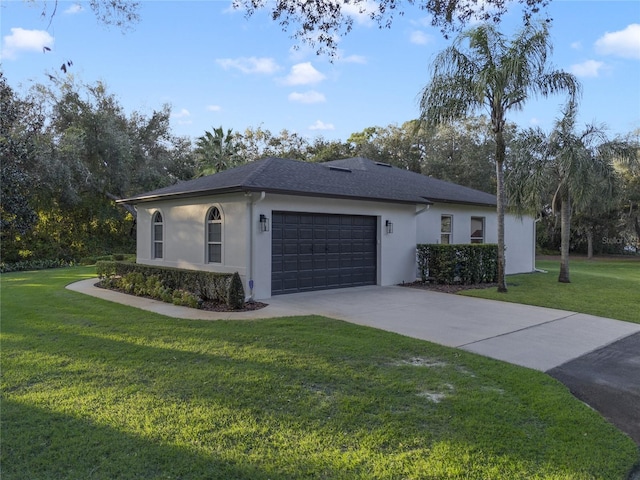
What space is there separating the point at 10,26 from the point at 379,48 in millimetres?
Answer: 6073

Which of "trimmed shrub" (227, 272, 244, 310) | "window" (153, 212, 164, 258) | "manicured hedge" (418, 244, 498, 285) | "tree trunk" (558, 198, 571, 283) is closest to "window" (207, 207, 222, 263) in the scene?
"trimmed shrub" (227, 272, 244, 310)

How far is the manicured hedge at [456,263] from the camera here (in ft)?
44.0

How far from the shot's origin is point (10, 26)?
566cm

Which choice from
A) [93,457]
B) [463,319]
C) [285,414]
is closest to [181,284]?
[463,319]

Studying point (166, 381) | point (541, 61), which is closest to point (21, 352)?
point (166, 381)

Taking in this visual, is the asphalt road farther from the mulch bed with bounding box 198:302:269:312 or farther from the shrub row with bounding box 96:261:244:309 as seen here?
the shrub row with bounding box 96:261:244:309

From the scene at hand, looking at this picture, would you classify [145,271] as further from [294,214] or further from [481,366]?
A: [481,366]

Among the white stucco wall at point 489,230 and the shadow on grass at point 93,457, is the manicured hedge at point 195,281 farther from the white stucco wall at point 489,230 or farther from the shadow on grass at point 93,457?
the white stucco wall at point 489,230

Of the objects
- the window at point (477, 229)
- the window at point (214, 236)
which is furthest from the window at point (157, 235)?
the window at point (477, 229)

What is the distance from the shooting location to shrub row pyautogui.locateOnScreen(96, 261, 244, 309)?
908 centimetres

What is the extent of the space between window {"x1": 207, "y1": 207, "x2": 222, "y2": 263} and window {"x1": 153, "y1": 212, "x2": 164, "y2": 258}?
128 inches

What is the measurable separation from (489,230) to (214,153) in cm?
2075

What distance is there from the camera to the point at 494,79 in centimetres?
1126

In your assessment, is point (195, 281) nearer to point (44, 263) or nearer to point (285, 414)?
point (285, 414)
